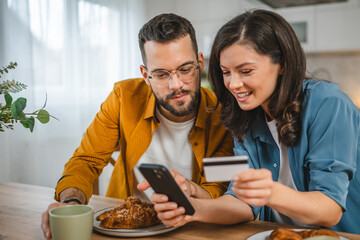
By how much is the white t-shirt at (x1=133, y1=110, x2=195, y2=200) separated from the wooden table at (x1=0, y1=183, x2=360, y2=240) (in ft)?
1.09

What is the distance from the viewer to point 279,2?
327 centimetres

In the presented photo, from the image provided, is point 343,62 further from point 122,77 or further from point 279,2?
point 122,77

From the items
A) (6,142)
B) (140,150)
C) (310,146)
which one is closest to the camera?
(310,146)

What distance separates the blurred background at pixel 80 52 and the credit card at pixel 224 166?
1955mm

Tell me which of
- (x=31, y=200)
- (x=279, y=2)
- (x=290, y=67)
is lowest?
(x=31, y=200)

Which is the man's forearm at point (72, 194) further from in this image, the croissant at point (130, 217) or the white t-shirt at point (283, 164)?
the white t-shirt at point (283, 164)

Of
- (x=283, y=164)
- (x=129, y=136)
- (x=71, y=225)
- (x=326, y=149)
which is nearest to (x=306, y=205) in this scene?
(x=326, y=149)

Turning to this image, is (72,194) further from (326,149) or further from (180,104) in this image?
(326,149)

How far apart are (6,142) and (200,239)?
5.78 feet

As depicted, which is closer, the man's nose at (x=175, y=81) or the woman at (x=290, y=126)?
the woman at (x=290, y=126)

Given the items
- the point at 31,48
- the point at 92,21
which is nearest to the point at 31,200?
the point at 31,48

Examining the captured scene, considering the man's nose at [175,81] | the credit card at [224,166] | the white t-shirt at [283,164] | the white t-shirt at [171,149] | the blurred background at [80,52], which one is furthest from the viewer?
the blurred background at [80,52]

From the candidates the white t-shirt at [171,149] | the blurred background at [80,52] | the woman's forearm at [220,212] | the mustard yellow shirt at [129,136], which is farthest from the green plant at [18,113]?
the blurred background at [80,52]

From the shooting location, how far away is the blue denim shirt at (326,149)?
3.22ft
